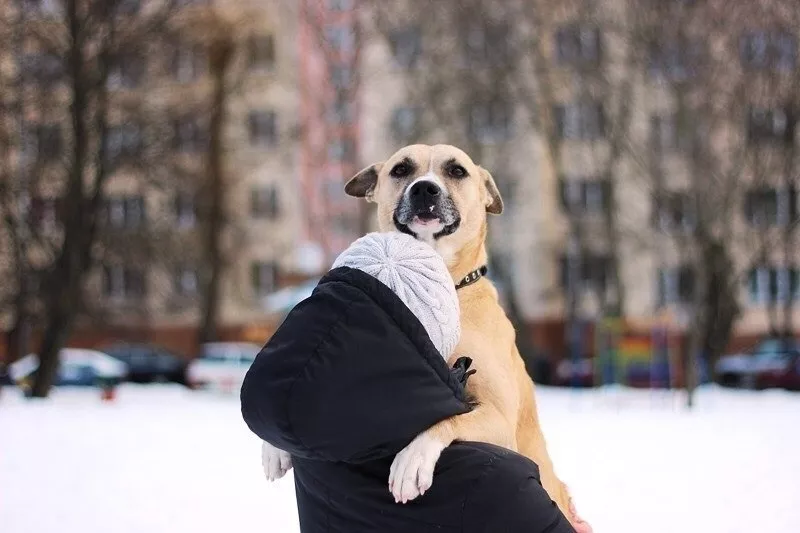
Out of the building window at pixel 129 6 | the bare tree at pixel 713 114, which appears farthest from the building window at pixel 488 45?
the building window at pixel 129 6

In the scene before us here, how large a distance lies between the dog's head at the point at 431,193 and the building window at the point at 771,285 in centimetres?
3372

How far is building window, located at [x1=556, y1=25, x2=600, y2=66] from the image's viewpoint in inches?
986

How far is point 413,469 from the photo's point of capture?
2.13 m

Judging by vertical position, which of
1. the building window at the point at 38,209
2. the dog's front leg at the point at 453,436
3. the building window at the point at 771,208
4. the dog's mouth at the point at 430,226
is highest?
the dog's mouth at the point at 430,226

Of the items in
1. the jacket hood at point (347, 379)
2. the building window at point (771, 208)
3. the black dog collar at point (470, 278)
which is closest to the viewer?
the jacket hood at point (347, 379)

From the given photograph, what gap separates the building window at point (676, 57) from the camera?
67.5 feet

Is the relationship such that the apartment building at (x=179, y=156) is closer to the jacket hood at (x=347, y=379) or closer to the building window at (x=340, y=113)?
the building window at (x=340, y=113)

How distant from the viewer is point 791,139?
23.6 metres

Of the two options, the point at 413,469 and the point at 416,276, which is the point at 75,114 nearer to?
the point at 416,276

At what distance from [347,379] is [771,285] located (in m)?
36.7

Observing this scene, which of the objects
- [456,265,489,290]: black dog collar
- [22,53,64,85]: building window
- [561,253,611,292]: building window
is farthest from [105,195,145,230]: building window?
[456,265,489,290]: black dog collar

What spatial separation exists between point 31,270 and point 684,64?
14.7m

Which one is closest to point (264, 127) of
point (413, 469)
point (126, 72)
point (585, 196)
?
point (585, 196)

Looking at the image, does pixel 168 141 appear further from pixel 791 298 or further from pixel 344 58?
pixel 791 298
